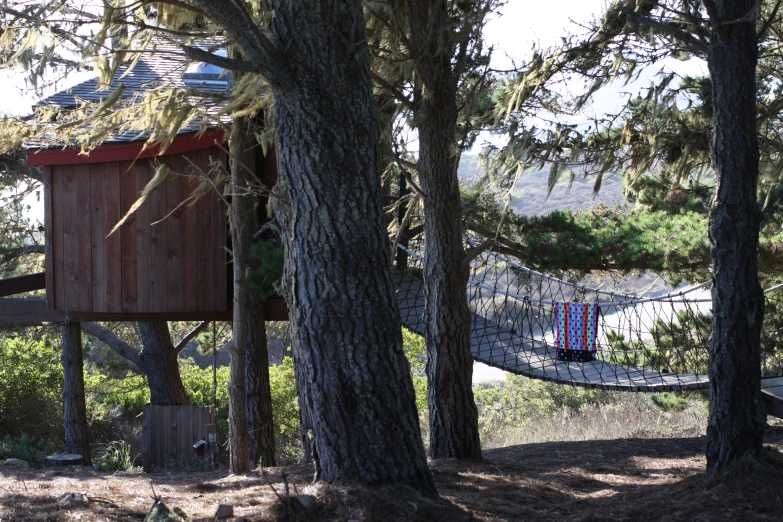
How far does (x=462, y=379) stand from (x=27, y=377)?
8.26 metres

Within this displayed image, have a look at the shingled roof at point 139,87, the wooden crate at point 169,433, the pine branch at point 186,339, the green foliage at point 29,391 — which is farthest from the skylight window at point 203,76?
the green foliage at point 29,391

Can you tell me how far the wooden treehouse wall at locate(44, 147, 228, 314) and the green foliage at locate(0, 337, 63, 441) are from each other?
5287mm

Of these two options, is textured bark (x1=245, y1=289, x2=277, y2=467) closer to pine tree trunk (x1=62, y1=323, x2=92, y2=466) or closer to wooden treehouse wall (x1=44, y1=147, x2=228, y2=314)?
wooden treehouse wall (x1=44, y1=147, x2=228, y2=314)

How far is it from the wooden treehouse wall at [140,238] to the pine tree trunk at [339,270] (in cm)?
315

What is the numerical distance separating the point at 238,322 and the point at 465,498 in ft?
6.97

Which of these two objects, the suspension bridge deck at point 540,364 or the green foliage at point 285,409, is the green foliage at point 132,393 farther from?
the suspension bridge deck at point 540,364

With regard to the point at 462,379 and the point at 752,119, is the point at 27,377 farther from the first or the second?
the point at 752,119

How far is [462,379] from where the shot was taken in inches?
175

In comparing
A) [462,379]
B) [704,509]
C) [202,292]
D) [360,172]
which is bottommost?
[704,509]

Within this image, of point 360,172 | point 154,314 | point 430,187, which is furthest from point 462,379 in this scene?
point 154,314

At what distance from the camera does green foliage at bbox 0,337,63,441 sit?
Result: 1027 cm

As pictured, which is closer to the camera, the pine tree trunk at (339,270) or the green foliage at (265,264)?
the pine tree trunk at (339,270)

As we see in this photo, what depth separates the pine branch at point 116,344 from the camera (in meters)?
9.58

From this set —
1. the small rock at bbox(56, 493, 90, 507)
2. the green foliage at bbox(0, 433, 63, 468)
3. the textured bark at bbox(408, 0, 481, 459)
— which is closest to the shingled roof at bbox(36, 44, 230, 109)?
the textured bark at bbox(408, 0, 481, 459)
